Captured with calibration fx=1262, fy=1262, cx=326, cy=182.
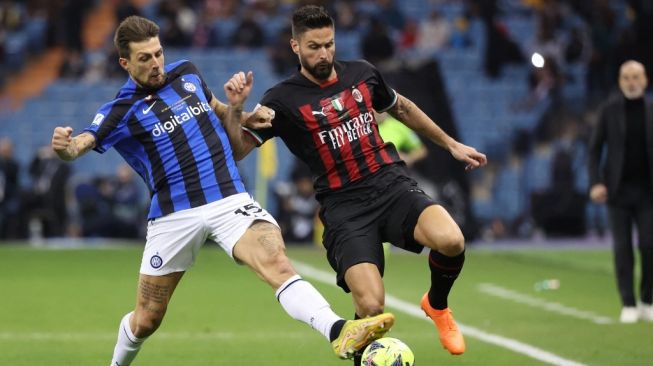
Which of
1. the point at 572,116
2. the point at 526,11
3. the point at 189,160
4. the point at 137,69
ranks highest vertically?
the point at 137,69

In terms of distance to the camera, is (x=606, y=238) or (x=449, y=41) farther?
(x=449, y=41)

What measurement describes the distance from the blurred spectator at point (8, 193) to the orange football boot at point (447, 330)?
15.7 m

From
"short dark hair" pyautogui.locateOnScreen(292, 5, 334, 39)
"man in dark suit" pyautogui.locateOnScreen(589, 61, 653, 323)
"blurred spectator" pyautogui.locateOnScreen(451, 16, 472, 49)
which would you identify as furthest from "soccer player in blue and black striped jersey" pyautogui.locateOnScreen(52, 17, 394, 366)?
"blurred spectator" pyautogui.locateOnScreen(451, 16, 472, 49)

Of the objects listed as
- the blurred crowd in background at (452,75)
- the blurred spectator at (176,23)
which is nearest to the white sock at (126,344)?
the blurred crowd in background at (452,75)

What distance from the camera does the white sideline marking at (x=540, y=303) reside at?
1212 cm

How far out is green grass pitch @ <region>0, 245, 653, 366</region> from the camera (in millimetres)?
9680

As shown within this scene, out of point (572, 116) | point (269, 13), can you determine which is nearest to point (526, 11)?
point (572, 116)

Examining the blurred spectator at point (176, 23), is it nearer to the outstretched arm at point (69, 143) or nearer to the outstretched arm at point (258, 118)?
the outstretched arm at point (258, 118)

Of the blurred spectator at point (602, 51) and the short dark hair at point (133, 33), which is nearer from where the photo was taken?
the short dark hair at point (133, 33)

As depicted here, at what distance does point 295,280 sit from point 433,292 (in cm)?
124

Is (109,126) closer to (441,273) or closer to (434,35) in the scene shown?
(441,273)

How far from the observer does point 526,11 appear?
2775 cm

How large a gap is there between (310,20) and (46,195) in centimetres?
1581

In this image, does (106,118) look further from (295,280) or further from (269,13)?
(269,13)
